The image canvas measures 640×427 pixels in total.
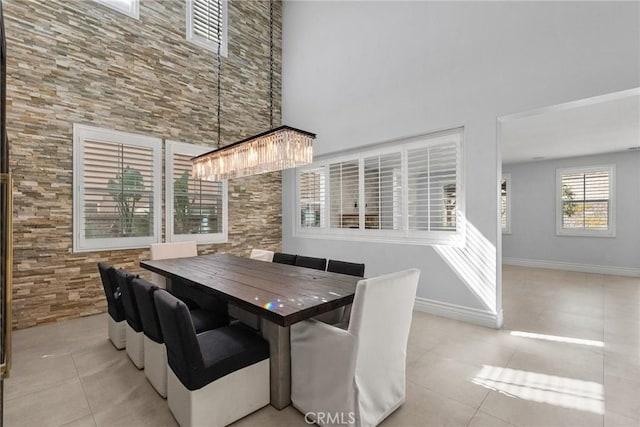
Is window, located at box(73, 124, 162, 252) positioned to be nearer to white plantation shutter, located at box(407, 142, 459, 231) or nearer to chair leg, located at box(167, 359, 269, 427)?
chair leg, located at box(167, 359, 269, 427)

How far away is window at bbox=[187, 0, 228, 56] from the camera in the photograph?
4.85 meters

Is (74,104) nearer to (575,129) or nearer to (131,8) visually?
(131,8)

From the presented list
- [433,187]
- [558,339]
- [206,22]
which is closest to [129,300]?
[433,187]

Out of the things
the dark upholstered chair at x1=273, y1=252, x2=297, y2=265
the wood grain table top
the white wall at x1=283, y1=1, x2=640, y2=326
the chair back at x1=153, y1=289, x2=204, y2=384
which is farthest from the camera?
the dark upholstered chair at x1=273, y1=252, x2=297, y2=265

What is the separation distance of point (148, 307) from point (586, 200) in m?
8.53

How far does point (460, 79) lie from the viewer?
3.61 meters

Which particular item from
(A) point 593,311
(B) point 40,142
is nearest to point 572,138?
(A) point 593,311

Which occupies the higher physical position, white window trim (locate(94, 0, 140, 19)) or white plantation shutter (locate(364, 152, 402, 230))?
white window trim (locate(94, 0, 140, 19))

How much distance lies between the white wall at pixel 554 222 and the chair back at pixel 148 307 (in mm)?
8238

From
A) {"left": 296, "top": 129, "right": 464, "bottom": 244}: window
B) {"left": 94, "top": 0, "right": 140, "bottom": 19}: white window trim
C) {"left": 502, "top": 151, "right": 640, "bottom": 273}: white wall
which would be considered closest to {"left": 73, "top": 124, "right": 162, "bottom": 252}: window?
{"left": 94, "top": 0, "right": 140, "bottom": 19}: white window trim

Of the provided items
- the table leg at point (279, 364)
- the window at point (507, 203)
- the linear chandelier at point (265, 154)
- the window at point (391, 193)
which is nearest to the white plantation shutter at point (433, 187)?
the window at point (391, 193)

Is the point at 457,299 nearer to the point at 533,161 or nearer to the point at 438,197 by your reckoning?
the point at 438,197

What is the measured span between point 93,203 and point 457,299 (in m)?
4.77

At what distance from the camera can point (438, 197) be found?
12.7 ft
